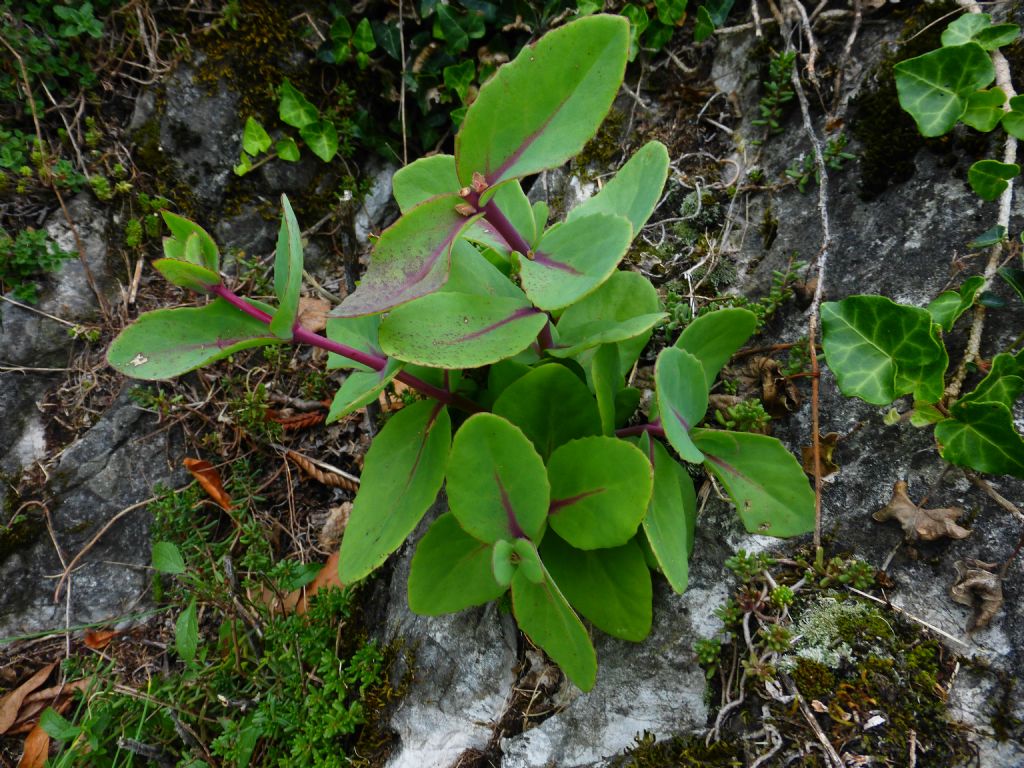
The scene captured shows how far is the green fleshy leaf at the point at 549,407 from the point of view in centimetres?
150

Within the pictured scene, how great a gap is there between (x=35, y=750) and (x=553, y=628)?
2257 millimetres

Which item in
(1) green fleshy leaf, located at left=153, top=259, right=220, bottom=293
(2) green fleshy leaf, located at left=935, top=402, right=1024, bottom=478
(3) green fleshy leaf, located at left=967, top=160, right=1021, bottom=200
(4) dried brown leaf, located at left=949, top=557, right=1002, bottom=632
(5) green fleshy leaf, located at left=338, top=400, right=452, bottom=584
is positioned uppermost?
(1) green fleshy leaf, located at left=153, top=259, right=220, bottom=293

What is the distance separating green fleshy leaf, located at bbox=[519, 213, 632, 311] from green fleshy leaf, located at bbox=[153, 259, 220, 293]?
2.12 feet

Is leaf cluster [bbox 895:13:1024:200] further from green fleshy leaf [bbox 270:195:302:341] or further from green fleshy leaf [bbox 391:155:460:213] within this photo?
green fleshy leaf [bbox 270:195:302:341]

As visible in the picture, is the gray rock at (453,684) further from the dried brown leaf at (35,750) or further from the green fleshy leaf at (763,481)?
the dried brown leaf at (35,750)

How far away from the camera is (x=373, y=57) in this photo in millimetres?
2938

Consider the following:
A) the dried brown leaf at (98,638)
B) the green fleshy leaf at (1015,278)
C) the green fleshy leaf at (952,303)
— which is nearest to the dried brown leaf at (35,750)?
the dried brown leaf at (98,638)

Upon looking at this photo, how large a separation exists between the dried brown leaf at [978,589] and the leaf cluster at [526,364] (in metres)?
0.37

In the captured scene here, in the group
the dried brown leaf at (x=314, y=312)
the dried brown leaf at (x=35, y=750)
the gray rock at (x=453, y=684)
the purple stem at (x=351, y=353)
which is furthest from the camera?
the dried brown leaf at (x=314, y=312)

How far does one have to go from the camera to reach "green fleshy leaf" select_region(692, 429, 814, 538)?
144 centimetres

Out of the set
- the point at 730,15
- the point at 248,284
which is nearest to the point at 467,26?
the point at 730,15

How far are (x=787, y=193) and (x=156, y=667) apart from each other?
9.70ft

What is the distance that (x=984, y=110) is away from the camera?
162 centimetres

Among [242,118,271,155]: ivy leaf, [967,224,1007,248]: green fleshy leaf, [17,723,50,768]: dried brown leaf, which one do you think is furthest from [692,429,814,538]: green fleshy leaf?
[17,723,50,768]: dried brown leaf
